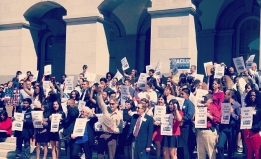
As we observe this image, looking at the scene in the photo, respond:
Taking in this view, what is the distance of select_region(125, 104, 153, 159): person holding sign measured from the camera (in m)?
11.0

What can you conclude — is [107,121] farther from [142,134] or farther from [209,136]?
[209,136]

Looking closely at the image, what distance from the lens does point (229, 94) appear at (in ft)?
35.9

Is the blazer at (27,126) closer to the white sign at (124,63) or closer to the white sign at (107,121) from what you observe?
the white sign at (107,121)

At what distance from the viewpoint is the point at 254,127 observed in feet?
34.1

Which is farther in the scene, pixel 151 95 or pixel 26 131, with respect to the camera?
pixel 26 131

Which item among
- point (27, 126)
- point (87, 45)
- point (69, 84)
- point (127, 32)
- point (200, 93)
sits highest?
point (127, 32)

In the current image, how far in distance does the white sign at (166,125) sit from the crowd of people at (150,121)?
119 mm

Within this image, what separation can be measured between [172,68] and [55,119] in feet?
14.3

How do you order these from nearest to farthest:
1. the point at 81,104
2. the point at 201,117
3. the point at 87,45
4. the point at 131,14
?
the point at 201,117, the point at 81,104, the point at 87,45, the point at 131,14

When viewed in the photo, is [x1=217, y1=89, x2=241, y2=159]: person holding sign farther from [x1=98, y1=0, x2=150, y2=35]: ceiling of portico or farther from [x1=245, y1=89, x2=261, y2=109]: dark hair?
[x1=98, y1=0, x2=150, y2=35]: ceiling of portico

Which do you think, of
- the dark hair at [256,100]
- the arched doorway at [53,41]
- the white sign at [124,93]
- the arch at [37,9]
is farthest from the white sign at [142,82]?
the arched doorway at [53,41]

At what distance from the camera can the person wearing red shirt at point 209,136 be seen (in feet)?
35.3

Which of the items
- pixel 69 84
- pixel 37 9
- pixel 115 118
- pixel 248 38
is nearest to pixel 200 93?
pixel 115 118

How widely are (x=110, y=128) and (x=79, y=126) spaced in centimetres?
77
